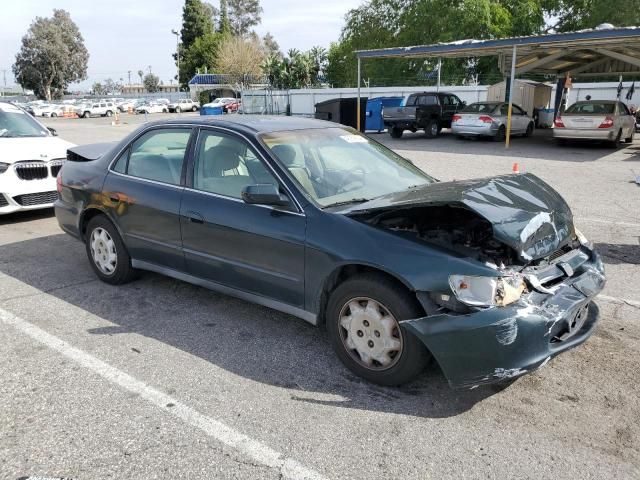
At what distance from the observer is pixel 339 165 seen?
13.9 feet

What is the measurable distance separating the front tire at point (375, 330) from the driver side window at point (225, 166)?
1091 millimetres

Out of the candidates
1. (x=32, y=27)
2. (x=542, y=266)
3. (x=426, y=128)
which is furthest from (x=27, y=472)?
(x=32, y=27)

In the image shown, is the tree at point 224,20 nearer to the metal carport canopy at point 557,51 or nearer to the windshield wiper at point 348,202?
the metal carport canopy at point 557,51

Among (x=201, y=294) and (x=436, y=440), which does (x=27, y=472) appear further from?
(x=201, y=294)

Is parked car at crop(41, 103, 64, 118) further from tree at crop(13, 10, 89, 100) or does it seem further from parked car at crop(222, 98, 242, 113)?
tree at crop(13, 10, 89, 100)

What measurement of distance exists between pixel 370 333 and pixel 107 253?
2.97 meters

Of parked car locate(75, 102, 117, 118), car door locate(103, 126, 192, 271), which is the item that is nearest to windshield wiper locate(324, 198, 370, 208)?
car door locate(103, 126, 192, 271)

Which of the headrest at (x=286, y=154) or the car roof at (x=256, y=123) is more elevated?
the car roof at (x=256, y=123)

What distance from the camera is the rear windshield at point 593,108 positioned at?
1677 centimetres

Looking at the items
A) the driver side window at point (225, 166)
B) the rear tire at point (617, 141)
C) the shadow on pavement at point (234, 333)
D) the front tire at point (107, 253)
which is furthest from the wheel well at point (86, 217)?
the rear tire at point (617, 141)

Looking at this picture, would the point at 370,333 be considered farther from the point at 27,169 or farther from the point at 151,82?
the point at 151,82

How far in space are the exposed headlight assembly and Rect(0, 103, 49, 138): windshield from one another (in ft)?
26.2

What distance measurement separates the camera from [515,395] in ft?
10.6

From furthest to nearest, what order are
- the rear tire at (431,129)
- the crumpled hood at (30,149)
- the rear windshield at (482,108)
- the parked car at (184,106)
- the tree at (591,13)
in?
1. the parked car at (184,106)
2. the tree at (591,13)
3. the rear tire at (431,129)
4. the rear windshield at (482,108)
5. the crumpled hood at (30,149)
